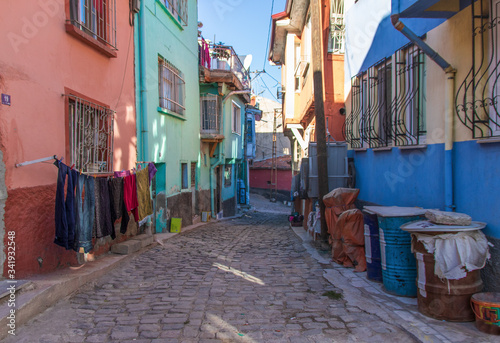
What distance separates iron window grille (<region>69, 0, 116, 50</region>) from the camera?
6.24m

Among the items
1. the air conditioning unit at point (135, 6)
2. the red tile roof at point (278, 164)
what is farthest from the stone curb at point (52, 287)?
the red tile roof at point (278, 164)

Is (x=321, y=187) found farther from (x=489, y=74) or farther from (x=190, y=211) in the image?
(x=190, y=211)

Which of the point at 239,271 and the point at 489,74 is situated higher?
the point at 489,74

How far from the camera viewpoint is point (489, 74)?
4.24m

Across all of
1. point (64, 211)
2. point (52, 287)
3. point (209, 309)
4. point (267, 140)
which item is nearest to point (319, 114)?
point (209, 309)

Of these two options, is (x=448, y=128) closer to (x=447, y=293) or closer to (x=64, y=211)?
(x=447, y=293)

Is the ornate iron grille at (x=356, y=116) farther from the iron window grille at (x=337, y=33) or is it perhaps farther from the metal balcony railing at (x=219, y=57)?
the metal balcony railing at (x=219, y=57)

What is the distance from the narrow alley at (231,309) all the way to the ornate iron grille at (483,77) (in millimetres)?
2205

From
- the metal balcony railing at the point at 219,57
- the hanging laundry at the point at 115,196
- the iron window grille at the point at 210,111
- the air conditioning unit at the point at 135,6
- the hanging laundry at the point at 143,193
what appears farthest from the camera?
the iron window grille at the point at 210,111

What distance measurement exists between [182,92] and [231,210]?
31.8 ft

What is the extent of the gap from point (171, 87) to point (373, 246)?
840 cm

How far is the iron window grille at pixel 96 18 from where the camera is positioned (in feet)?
20.5

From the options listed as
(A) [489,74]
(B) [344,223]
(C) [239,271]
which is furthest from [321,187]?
(A) [489,74]

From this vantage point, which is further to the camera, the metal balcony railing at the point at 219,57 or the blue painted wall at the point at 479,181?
the metal balcony railing at the point at 219,57
